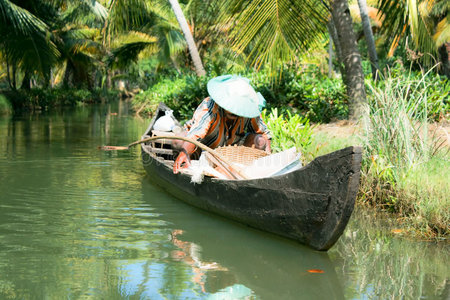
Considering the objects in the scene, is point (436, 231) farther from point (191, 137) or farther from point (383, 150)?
point (191, 137)

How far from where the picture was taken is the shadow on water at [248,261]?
12.5ft

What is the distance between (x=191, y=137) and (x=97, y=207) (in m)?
1.35

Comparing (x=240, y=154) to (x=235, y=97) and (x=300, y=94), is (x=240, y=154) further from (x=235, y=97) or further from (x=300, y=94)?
(x=300, y=94)

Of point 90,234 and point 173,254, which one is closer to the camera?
point 173,254

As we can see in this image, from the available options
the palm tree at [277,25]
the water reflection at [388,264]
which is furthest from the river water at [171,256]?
the palm tree at [277,25]

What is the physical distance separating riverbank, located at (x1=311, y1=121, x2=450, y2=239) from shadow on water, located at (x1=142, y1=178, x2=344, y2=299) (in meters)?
1.08

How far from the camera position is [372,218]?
5.62 metres

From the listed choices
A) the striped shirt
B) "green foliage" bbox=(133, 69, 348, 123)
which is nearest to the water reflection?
the striped shirt

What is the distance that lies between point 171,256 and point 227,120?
92.3 inches

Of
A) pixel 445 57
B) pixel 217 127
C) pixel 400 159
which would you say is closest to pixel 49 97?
pixel 445 57

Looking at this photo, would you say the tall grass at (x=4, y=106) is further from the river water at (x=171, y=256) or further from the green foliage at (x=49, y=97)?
A: the river water at (x=171, y=256)

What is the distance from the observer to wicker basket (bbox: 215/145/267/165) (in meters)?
5.94

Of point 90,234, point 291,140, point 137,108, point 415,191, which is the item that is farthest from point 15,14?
point 415,191

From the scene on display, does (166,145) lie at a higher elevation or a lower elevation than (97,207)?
higher
